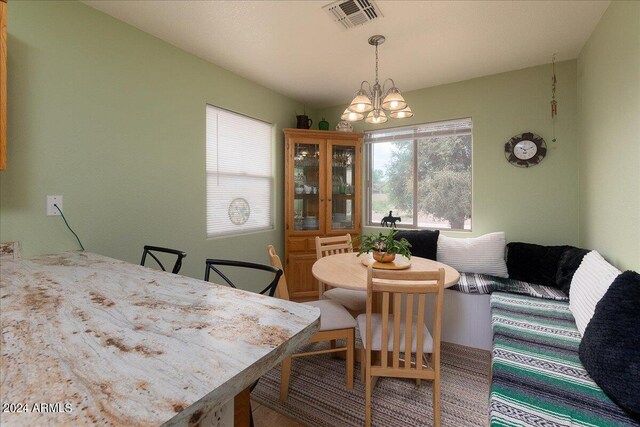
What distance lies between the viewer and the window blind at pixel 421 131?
3246 millimetres

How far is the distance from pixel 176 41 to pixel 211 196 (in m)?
1.35

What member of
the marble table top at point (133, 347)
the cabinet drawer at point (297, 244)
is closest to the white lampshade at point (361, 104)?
the marble table top at point (133, 347)

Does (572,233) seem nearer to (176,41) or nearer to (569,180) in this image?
(569,180)

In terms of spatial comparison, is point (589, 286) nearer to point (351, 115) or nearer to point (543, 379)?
point (543, 379)

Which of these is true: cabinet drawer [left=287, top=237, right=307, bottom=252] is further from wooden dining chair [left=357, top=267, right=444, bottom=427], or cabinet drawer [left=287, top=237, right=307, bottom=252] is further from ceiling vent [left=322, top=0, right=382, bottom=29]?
ceiling vent [left=322, top=0, right=382, bottom=29]

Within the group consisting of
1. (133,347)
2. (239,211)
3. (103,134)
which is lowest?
(133,347)

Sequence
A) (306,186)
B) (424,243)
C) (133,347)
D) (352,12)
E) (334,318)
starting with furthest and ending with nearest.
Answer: (306,186) → (424,243) → (352,12) → (334,318) → (133,347)

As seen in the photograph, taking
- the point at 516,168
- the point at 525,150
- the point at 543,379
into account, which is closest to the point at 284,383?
the point at 543,379

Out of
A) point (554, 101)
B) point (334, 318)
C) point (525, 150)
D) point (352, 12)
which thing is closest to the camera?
point (334, 318)

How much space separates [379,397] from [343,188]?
2.45m

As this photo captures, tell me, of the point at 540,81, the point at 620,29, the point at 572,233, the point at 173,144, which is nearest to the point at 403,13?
the point at 620,29

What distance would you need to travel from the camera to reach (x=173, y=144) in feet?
8.18

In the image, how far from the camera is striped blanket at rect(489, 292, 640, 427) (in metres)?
1.04

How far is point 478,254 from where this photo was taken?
2818mm
